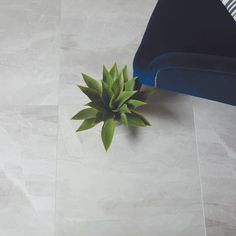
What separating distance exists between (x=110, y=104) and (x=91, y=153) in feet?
0.81

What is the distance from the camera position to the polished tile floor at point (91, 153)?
128 centimetres

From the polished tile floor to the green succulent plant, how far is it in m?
0.14

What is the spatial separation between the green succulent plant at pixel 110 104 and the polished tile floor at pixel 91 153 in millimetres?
138

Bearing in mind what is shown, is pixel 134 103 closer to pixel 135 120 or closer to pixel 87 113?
pixel 135 120

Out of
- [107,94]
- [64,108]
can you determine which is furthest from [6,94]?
[107,94]

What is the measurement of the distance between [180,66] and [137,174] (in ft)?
1.92

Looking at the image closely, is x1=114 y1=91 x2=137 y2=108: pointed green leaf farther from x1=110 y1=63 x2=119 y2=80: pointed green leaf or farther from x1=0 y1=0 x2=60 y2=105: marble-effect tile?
x1=0 y1=0 x2=60 y2=105: marble-effect tile

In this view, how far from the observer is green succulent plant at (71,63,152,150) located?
1216mm

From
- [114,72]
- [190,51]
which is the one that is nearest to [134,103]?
[114,72]

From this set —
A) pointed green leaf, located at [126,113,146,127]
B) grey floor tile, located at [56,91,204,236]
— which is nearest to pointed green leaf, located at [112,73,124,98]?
pointed green leaf, located at [126,113,146,127]

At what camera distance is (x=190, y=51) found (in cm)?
109

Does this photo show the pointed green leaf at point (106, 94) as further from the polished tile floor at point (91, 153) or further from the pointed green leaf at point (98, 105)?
the polished tile floor at point (91, 153)

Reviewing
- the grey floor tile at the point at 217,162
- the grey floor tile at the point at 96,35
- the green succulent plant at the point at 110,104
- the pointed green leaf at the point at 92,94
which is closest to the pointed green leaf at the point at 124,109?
the green succulent plant at the point at 110,104

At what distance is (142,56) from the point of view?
1.07 meters
